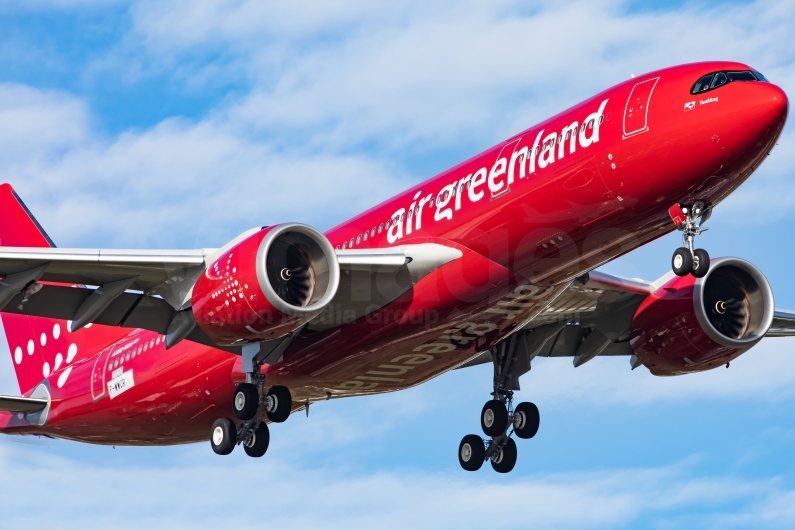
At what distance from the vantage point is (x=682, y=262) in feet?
77.5

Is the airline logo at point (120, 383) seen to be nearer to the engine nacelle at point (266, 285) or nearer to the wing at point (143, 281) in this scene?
the wing at point (143, 281)

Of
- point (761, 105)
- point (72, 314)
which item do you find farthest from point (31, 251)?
point (761, 105)

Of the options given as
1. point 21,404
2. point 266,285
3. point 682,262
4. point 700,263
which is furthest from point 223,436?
point 700,263

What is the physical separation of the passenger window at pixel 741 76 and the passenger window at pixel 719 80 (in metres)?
0.09

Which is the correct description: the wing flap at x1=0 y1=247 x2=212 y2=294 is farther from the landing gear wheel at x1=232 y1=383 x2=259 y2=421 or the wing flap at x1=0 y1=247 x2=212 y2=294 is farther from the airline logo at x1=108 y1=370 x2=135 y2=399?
the airline logo at x1=108 y1=370 x2=135 y2=399

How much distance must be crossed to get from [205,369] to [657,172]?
39.6 feet

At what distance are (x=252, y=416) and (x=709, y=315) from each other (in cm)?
1098

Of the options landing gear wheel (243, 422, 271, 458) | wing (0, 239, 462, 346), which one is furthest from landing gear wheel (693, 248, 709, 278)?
landing gear wheel (243, 422, 271, 458)

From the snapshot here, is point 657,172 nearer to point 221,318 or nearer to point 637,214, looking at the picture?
point 637,214

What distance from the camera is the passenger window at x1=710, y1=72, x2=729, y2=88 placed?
23297mm

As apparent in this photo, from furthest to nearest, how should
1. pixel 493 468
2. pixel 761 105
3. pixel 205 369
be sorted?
pixel 493 468
pixel 205 369
pixel 761 105

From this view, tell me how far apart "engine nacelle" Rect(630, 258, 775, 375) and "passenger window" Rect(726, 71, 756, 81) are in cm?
762

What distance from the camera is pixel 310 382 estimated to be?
95.8ft

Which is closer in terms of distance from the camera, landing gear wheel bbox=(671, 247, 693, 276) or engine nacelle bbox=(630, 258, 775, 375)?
landing gear wheel bbox=(671, 247, 693, 276)
